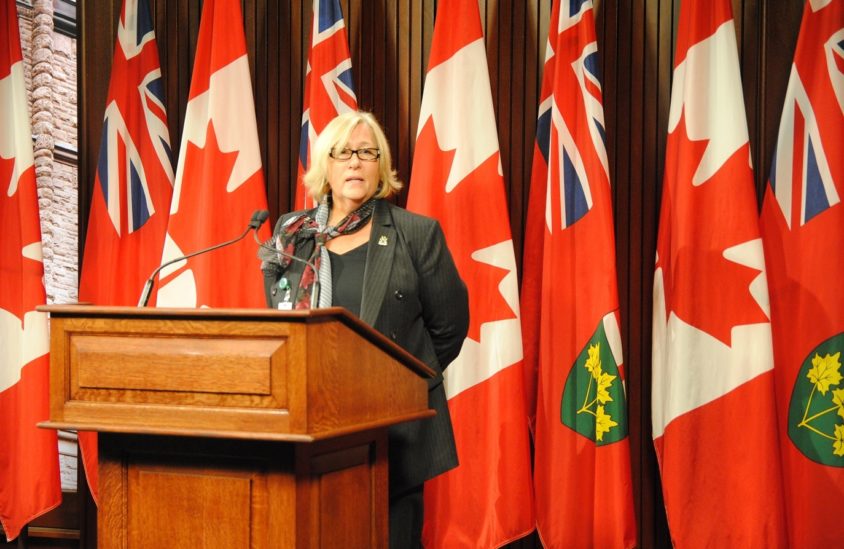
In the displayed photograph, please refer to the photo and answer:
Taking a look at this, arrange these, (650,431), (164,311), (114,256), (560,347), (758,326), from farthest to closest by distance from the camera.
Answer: (114,256) < (650,431) < (560,347) < (758,326) < (164,311)

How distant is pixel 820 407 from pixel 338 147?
75.1 inches

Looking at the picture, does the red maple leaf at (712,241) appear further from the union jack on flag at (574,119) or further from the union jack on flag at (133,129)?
the union jack on flag at (133,129)

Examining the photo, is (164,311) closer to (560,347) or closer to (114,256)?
(560,347)

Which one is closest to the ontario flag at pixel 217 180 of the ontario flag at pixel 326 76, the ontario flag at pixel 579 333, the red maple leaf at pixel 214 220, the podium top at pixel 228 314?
the red maple leaf at pixel 214 220

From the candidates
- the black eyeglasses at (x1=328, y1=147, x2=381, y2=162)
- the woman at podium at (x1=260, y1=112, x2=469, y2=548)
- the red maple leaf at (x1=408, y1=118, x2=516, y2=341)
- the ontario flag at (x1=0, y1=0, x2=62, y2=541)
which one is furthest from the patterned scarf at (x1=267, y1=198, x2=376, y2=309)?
the ontario flag at (x1=0, y1=0, x2=62, y2=541)

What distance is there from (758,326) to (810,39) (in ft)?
3.38

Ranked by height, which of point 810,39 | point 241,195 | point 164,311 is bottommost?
point 164,311

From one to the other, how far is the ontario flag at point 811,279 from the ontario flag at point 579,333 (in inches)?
22.4

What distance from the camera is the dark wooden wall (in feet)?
11.3

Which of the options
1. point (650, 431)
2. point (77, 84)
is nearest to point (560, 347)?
point (650, 431)

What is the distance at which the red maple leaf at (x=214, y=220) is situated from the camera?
11.6ft

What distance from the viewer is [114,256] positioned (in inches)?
149

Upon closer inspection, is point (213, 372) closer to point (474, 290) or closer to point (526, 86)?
point (474, 290)

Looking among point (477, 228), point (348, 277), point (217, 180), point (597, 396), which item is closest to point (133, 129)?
point (217, 180)
